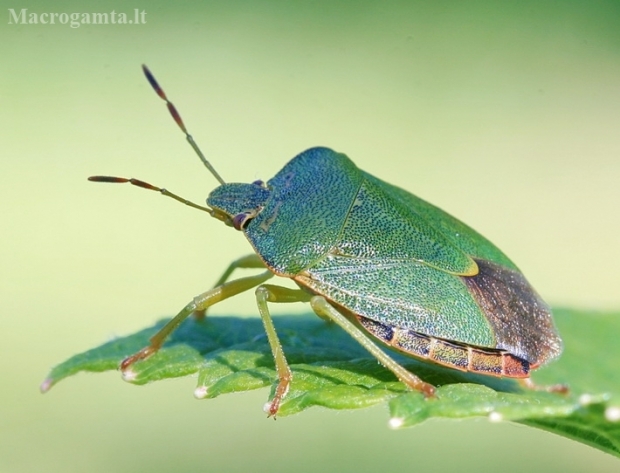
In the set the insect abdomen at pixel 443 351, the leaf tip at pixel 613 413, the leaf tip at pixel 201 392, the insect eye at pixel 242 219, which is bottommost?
the leaf tip at pixel 613 413

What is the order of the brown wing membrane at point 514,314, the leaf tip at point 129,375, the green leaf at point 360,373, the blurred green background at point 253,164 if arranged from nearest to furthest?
the green leaf at point 360,373 < the brown wing membrane at point 514,314 < the leaf tip at point 129,375 < the blurred green background at point 253,164

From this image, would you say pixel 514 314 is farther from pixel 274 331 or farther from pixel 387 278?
pixel 274 331

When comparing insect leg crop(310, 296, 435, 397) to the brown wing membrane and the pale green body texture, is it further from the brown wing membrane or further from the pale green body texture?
the brown wing membrane

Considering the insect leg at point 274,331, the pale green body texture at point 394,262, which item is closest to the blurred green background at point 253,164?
the pale green body texture at point 394,262

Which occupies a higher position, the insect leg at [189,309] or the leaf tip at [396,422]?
the insect leg at [189,309]

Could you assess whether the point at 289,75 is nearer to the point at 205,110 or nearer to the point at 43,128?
the point at 205,110

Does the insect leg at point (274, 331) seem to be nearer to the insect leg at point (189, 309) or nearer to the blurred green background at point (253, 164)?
the insect leg at point (189, 309)

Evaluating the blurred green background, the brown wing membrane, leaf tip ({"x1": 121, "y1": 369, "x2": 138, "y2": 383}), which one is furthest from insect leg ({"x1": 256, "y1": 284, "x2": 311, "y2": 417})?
the blurred green background
